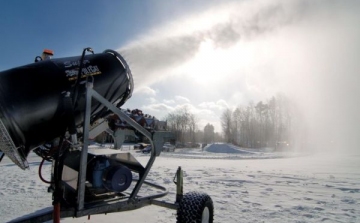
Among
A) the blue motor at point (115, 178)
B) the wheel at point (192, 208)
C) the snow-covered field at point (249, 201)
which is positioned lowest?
the snow-covered field at point (249, 201)

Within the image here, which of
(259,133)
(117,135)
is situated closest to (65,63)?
(117,135)

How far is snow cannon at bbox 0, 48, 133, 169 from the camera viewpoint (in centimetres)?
276

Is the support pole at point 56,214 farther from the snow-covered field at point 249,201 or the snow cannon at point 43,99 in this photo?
the snow-covered field at point 249,201

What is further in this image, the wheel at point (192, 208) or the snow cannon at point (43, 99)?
the wheel at point (192, 208)

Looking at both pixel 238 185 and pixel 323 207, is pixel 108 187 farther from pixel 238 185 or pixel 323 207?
pixel 238 185

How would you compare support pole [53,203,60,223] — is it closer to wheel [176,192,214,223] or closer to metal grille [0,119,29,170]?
metal grille [0,119,29,170]

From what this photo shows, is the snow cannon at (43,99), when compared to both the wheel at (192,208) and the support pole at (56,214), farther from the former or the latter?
the wheel at (192,208)

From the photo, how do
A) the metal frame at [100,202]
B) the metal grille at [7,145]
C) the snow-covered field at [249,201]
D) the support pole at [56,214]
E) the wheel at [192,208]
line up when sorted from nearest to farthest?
1. the metal grille at [7,145]
2. the support pole at [56,214]
3. the metal frame at [100,202]
4. the wheel at [192,208]
5. the snow-covered field at [249,201]

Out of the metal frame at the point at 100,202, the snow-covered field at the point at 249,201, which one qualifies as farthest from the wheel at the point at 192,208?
the snow-covered field at the point at 249,201

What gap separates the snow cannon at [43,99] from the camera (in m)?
2.76

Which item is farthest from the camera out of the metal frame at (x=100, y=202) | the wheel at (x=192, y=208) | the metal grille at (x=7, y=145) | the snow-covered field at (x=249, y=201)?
the snow-covered field at (x=249, y=201)

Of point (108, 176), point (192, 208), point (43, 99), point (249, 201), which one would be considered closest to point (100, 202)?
point (108, 176)

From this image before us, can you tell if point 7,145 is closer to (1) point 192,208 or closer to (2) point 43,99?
(2) point 43,99

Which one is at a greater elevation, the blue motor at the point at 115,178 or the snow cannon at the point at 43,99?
the snow cannon at the point at 43,99
